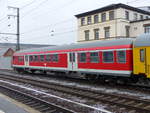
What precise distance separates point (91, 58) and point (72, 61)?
2319 mm

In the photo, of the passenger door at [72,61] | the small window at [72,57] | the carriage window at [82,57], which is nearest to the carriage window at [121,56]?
the carriage window at [82,57]

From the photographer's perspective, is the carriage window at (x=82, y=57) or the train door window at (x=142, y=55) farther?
the carriage window at (x=82, y=57)

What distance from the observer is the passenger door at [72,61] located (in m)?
16.5

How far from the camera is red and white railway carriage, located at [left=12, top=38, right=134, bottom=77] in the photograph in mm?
12453

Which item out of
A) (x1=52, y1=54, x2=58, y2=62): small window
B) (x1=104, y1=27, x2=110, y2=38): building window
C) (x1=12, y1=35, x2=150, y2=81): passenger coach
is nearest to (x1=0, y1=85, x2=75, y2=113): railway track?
(x1=12, y1=35, x2=150, y2=81): passenger coach

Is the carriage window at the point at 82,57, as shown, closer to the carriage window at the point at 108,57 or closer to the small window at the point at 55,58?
the carriage window at the point at 108,57

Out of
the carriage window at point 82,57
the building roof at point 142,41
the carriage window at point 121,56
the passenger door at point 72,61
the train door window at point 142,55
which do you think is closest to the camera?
the building roof at point 142,41

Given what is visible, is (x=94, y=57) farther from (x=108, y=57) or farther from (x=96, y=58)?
(x=108, y=57)

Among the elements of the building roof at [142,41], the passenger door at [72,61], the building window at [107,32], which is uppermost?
the building window at [107,32]

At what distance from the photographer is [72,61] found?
→ 16.7 metres

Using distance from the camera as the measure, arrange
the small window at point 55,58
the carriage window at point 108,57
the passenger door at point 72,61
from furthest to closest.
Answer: the small window at point 55,58
the passenger door at point 72,61
the carriage window at point 108,57

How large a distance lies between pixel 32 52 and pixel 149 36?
14724mm

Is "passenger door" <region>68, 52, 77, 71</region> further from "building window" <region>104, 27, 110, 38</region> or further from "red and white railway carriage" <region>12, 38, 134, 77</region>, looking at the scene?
"building window" <region>104, 27, 110, 38</region>

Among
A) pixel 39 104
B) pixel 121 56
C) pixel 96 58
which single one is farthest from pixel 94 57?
pixel 39 104
